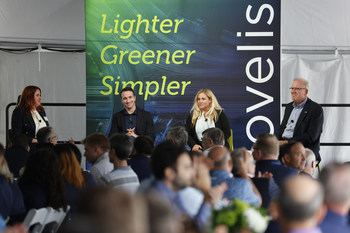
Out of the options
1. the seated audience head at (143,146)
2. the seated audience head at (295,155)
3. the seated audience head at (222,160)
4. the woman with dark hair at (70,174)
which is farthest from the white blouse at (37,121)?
the seated audience head at (222,160)

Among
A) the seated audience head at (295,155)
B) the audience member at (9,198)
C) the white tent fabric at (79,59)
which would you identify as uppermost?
the white tent fabric at (79,59)

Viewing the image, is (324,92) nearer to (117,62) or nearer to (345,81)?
(345,81)

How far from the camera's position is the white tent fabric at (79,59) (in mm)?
9164

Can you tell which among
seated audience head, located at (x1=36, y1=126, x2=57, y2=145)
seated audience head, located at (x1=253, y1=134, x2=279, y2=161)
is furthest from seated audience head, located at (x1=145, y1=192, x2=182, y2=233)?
seated audience head, located at (x1=36, y1=126, x2=57, y2=145)

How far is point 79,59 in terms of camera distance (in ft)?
30.9

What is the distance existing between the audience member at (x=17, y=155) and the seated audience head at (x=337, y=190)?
4103 millimetres

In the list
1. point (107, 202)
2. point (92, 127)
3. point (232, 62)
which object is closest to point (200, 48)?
point (232, 62)

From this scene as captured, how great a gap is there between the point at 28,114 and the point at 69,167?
333 centimetres

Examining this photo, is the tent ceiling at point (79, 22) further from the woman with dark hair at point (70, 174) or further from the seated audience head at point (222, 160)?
the seated audience head at point (222, 160)

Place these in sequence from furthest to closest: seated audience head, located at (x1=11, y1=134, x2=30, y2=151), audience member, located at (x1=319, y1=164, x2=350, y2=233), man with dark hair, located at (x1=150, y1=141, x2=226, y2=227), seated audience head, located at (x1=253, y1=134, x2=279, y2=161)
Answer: seated audience head, located at (x1=11, y1=134, x2=30, y2=151), seated audience head, located at (x1=253, y1=134, x2=279, y2=161), man with dark hair, located at (x1=150, y1=141, x2=226, y2=227), audience member, located at (x1=319, y1=164, x2=350, y2=233)

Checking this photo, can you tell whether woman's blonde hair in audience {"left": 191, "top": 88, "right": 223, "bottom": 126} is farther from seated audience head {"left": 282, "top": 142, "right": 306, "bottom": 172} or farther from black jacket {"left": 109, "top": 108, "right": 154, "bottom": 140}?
seated audience head {"left": 282, "top": 142, "right": 306, "bottom": 172}

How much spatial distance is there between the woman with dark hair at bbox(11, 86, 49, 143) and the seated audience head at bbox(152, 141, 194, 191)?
4.57 metres

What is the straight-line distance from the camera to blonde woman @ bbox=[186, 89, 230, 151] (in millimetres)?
7484

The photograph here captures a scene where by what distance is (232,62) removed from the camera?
27.3ft
